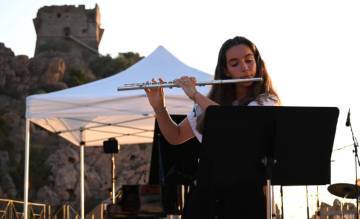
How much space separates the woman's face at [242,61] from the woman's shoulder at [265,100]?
4.0 inches

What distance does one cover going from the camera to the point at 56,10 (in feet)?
280

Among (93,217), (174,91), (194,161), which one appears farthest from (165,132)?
(93,217)

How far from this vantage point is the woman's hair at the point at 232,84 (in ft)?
11.9

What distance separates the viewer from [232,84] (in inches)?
146

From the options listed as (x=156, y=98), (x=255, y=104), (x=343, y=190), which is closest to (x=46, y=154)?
(x=343, y=190)

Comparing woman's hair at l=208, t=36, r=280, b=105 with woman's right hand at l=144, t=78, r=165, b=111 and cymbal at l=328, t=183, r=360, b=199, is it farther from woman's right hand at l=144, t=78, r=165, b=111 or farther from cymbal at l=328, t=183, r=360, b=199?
cymbal at l=328, t=183, r=360, b=199

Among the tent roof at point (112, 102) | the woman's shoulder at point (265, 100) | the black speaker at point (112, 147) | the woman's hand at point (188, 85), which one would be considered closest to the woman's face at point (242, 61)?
the woman's shoulder at point (265, 100)

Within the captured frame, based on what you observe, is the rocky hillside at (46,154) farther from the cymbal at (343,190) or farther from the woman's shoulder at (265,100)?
the woman's shoulder at (265,100)

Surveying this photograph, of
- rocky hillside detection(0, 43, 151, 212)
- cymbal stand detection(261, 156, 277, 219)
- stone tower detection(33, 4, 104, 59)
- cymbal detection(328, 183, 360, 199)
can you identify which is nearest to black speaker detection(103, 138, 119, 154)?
cymbal detection(328, 183, 360, 199)

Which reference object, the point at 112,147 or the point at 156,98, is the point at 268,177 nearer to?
the point at 156,98

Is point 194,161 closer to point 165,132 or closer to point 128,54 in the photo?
point 165,132

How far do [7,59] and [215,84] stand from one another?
63.3 meters

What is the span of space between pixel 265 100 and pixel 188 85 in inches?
17.2

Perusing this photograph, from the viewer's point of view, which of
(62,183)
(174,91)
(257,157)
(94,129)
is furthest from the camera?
(62,183)
